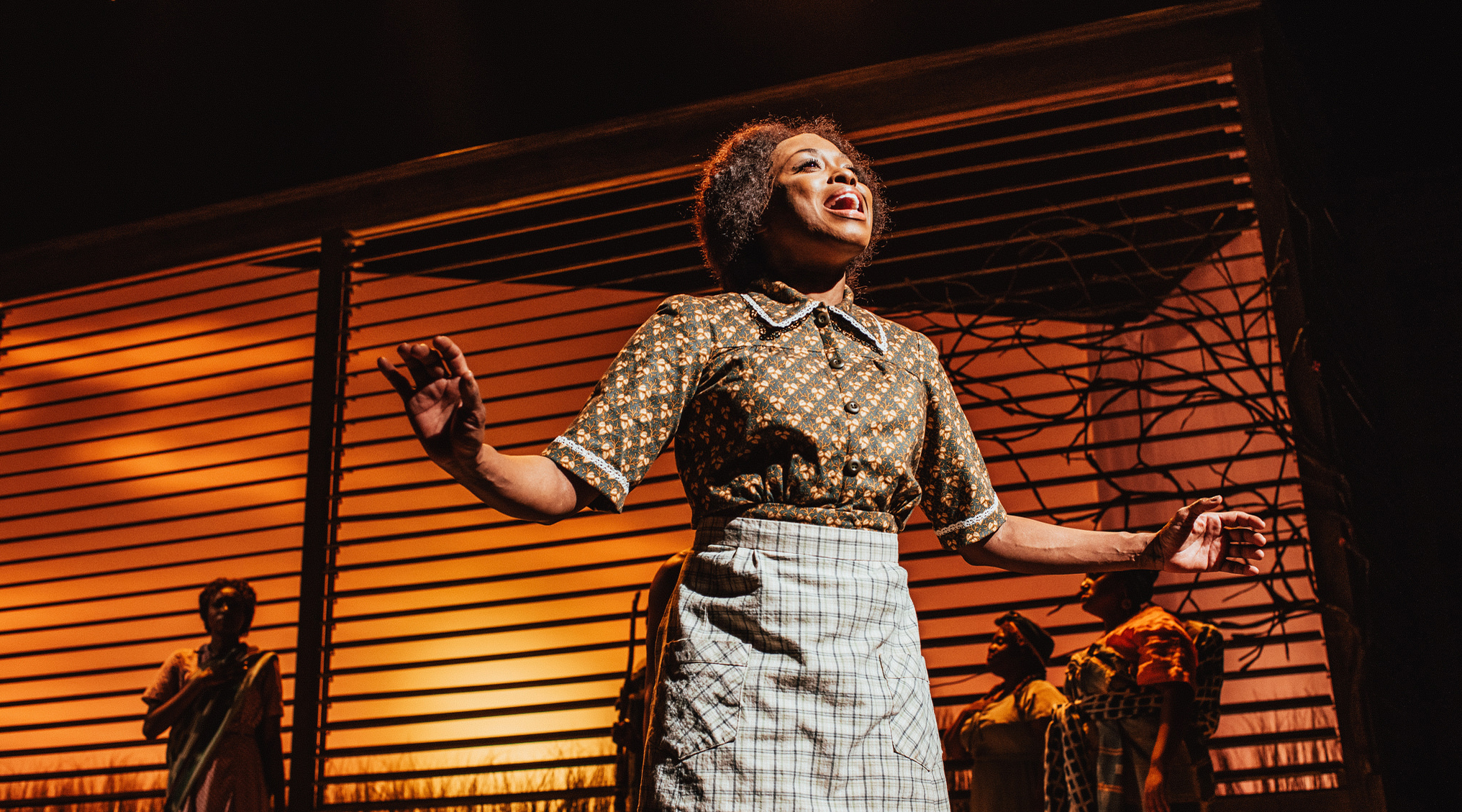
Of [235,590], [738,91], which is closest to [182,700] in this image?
[235,590]

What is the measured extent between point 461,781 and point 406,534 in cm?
124

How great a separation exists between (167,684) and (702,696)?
4.38 meters

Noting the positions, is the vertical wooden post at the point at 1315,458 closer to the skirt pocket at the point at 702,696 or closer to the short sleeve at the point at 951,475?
the short sleeve at the point at 951,475

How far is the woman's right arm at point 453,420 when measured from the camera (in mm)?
1311

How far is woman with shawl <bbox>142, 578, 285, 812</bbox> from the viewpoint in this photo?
15.1ft

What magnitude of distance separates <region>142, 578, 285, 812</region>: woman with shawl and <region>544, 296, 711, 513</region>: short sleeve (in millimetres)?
3857

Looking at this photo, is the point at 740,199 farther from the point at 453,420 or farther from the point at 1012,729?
the point at 1012,729

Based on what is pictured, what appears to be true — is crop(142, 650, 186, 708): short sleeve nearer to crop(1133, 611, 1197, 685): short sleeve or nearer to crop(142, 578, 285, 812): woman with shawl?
crop(142, 578, 285, 812): woman with shawl

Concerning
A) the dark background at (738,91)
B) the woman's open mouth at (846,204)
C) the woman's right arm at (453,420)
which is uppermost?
the dark background at (738,91)

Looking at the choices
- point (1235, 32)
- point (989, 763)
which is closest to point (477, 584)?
point (989, 763)

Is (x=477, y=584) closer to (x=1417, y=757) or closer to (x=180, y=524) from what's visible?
(x=180, y=524)

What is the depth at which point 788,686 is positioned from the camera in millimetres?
1492

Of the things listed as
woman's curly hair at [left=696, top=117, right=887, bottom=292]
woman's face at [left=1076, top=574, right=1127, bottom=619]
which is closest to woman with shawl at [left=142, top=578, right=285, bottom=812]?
woman's face at [left=1076, top=574, right=1127, bottom=619]

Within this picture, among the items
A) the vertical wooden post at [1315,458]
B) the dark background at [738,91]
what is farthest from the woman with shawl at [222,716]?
the vertical wooden post at [1315,458]
